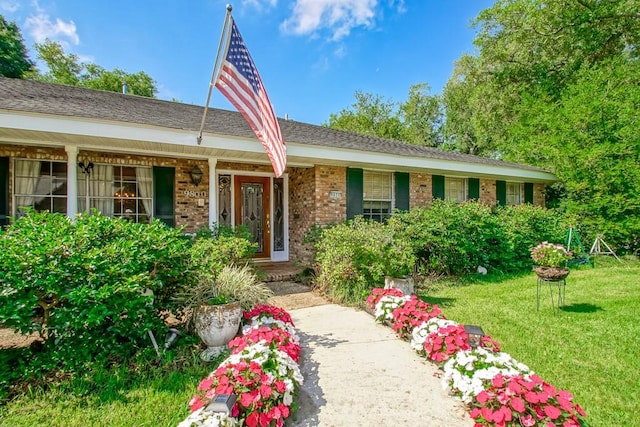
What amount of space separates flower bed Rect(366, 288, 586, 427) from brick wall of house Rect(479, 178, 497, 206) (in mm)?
7376

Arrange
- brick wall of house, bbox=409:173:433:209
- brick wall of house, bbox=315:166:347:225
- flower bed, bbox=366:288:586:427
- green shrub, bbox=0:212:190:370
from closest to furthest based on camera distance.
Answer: flower bed, bbox=366:288:586:427 → green shrub, bbox=0:212:190:370 → brick wall of house, bbox=315:166:347:225 → brick wall of house, bbox=409:173:433:209

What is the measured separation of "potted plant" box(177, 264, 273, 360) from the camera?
3176mm

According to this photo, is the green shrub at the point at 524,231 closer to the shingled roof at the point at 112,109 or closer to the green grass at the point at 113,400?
the shingled roof at the point at 112,109

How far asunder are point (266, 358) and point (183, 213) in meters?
5.09

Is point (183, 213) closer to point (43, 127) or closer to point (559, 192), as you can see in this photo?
point (43, 127)

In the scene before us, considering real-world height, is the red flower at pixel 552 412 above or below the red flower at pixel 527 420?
above

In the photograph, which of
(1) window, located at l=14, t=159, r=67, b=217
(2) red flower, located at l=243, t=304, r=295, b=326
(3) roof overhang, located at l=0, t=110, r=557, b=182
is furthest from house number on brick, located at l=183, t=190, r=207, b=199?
(2) red flower, located at l=243, t=304, r=295, b=326

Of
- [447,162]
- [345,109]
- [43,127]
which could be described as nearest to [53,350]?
[43,127]

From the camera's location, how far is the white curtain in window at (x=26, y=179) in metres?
5.53

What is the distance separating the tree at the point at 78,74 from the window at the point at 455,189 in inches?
806

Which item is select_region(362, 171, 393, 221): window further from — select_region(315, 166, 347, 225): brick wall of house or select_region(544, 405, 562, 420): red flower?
select_region(544, 405, 562, 420): red flower

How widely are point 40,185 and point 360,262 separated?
593cm

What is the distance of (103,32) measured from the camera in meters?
11.1

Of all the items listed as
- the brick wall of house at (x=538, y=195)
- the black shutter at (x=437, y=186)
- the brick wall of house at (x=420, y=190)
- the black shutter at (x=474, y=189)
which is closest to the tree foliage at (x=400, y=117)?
the brick wall of house at (x=538, y=195)
